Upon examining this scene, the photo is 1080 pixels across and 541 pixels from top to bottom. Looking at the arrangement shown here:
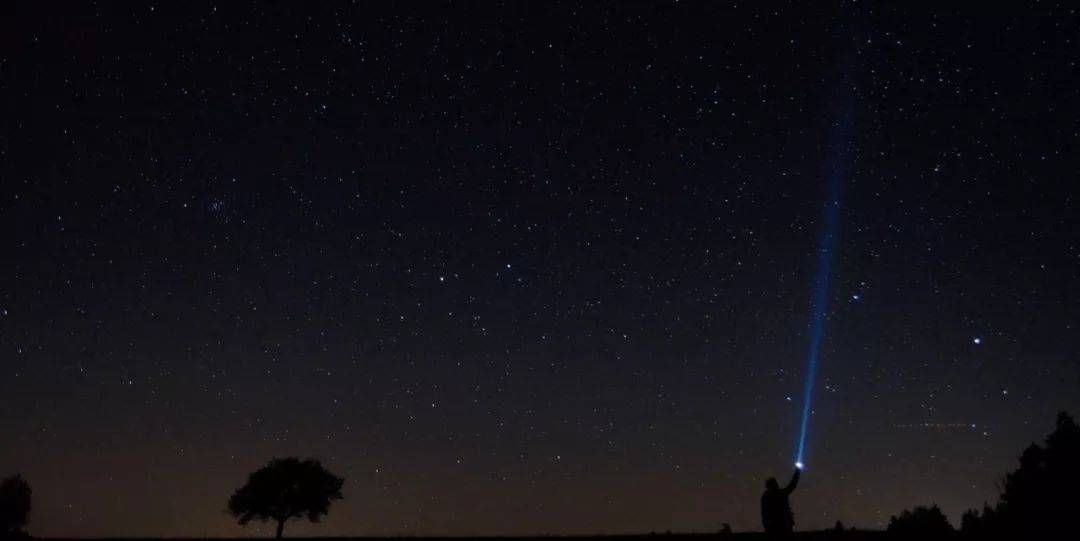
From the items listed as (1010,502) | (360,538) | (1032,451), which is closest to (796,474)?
→ (1010,502)

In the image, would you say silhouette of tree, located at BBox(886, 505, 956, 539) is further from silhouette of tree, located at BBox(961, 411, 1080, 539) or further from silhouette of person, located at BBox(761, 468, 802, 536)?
silhouette of person, located at BBox(761, 468, 802, 536)

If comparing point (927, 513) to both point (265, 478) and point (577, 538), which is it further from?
point (265, 478)

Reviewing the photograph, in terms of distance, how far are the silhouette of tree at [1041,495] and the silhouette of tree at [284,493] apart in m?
32.8

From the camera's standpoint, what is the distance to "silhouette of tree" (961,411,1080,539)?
47.2 feet

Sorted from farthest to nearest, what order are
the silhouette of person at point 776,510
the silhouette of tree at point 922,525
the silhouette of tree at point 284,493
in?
the silhouette of tree at point 284,493 < the silhouette of tree at point 922,525 < the silhouette of person at point 776,510

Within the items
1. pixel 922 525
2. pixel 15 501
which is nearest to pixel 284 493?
pixel 15 501

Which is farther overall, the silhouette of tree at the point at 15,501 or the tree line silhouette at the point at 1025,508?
the silhouette of tree at the point at 15,501

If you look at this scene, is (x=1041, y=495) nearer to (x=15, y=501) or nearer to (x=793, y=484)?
(x=793, y=484)

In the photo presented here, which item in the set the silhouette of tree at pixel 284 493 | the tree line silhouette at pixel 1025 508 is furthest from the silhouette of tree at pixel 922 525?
the silhouette of tree at pixel 284 493

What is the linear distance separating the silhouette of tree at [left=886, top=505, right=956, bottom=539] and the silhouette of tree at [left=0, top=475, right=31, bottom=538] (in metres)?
43.1

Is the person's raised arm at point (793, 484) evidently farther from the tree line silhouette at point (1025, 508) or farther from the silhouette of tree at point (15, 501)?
the silhouette of tree at point (15, 501)

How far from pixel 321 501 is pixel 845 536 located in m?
31.5

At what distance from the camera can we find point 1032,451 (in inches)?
679

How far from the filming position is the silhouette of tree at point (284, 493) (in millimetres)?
39969
